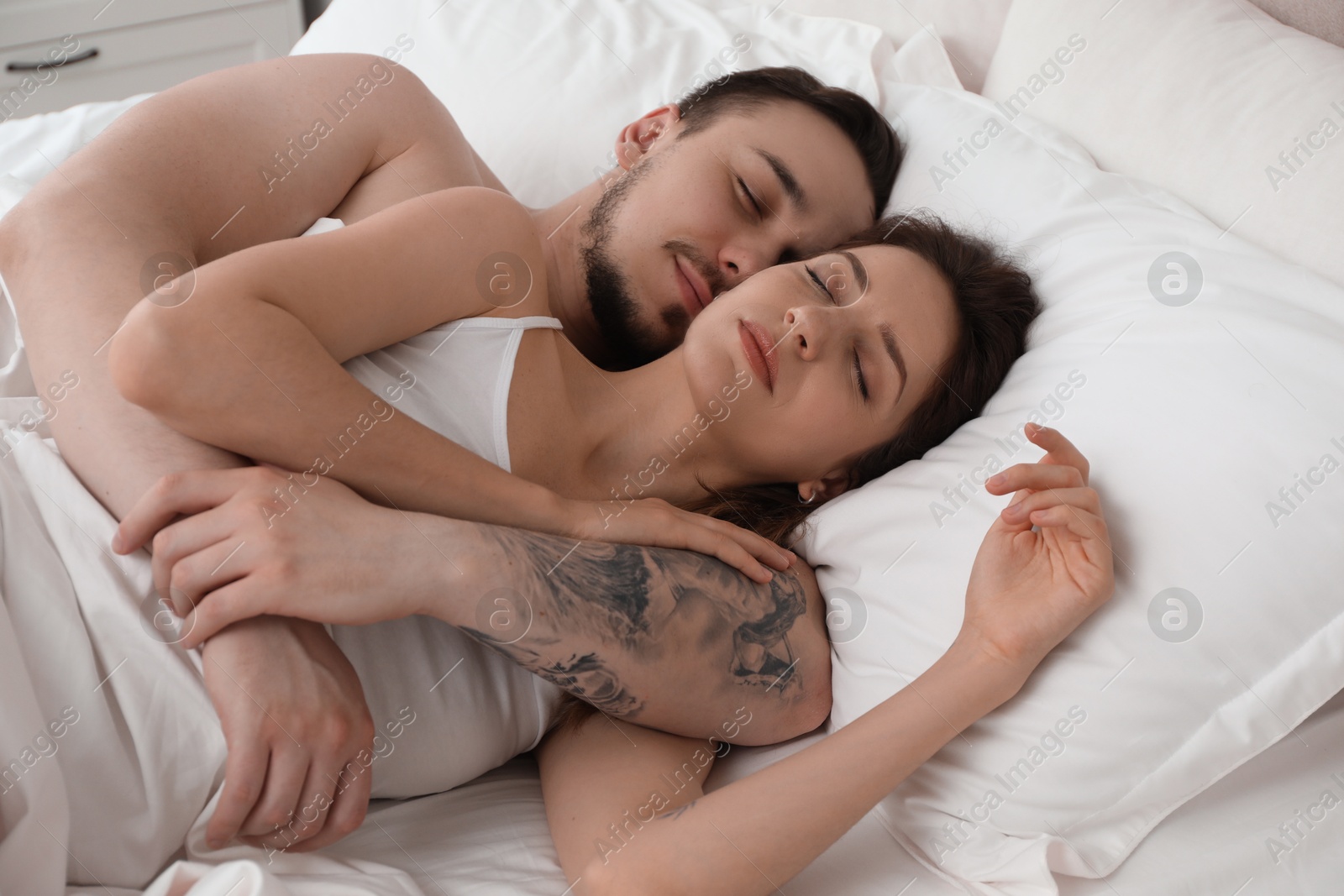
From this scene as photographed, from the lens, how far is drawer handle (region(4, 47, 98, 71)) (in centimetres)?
303

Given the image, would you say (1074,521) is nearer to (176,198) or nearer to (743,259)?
(743,259)

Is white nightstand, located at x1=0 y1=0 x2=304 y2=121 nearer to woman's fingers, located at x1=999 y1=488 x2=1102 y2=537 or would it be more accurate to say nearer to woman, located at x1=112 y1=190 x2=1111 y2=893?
woman, located at x1=112 y1=190 x2=1111 y2=893

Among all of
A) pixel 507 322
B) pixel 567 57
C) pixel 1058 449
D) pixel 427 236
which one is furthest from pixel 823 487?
pixel 567 57

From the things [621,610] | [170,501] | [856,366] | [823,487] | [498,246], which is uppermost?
[498,246]

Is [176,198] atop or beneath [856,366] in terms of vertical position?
atop

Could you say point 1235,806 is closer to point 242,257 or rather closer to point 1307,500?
point 1307,500

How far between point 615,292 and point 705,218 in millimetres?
199

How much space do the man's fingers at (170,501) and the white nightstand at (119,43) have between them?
2.85m

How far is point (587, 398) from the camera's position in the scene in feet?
4.65

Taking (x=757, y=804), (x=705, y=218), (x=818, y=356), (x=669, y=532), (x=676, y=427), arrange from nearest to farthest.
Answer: (x=757, y=804) < (x=669, y=532) < (x=818, y=356) < (x=676, y=427) < (x=705, y=218)

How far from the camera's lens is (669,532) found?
4.01 ft

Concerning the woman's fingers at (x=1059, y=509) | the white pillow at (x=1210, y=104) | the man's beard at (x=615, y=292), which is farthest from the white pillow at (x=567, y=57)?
the woman's fingers at (x=1059, y=509)

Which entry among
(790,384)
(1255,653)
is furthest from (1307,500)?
(790,384)

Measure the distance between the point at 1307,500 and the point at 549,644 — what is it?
86 cm
